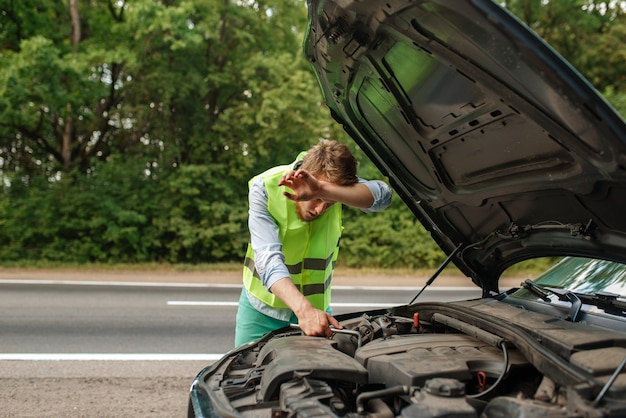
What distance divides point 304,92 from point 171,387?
9.62 metres

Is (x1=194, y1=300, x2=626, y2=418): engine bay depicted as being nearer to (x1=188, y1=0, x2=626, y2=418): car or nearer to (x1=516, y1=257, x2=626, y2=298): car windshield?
(x1=188, y1=0, x2=626, y2=418): car

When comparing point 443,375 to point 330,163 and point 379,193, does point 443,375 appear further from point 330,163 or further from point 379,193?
point 379,193

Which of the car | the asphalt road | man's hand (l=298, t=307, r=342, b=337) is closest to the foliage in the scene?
the asphalt road

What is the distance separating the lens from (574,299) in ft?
8.01

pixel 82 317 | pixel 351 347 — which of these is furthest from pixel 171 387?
pixel 82 317

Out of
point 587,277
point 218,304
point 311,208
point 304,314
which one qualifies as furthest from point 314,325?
point 218,304

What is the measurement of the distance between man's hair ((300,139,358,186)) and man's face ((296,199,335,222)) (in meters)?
0.14

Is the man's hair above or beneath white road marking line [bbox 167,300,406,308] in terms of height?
above

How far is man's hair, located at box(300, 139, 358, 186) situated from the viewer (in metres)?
2.64

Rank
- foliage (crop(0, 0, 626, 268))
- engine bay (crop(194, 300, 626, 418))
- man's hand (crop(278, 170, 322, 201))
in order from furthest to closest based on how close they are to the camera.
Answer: foliage (crop(0, 0, 626, 268)) → man's hand (crop(278, 170, 322, 201)) → engine bay (crop(194, 300, 626, 418))

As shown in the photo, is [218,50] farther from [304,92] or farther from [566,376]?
[566,376]

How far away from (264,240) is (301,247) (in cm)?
28

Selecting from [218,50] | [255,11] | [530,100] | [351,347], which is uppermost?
[255,11]

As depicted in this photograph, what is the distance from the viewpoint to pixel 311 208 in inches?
109
